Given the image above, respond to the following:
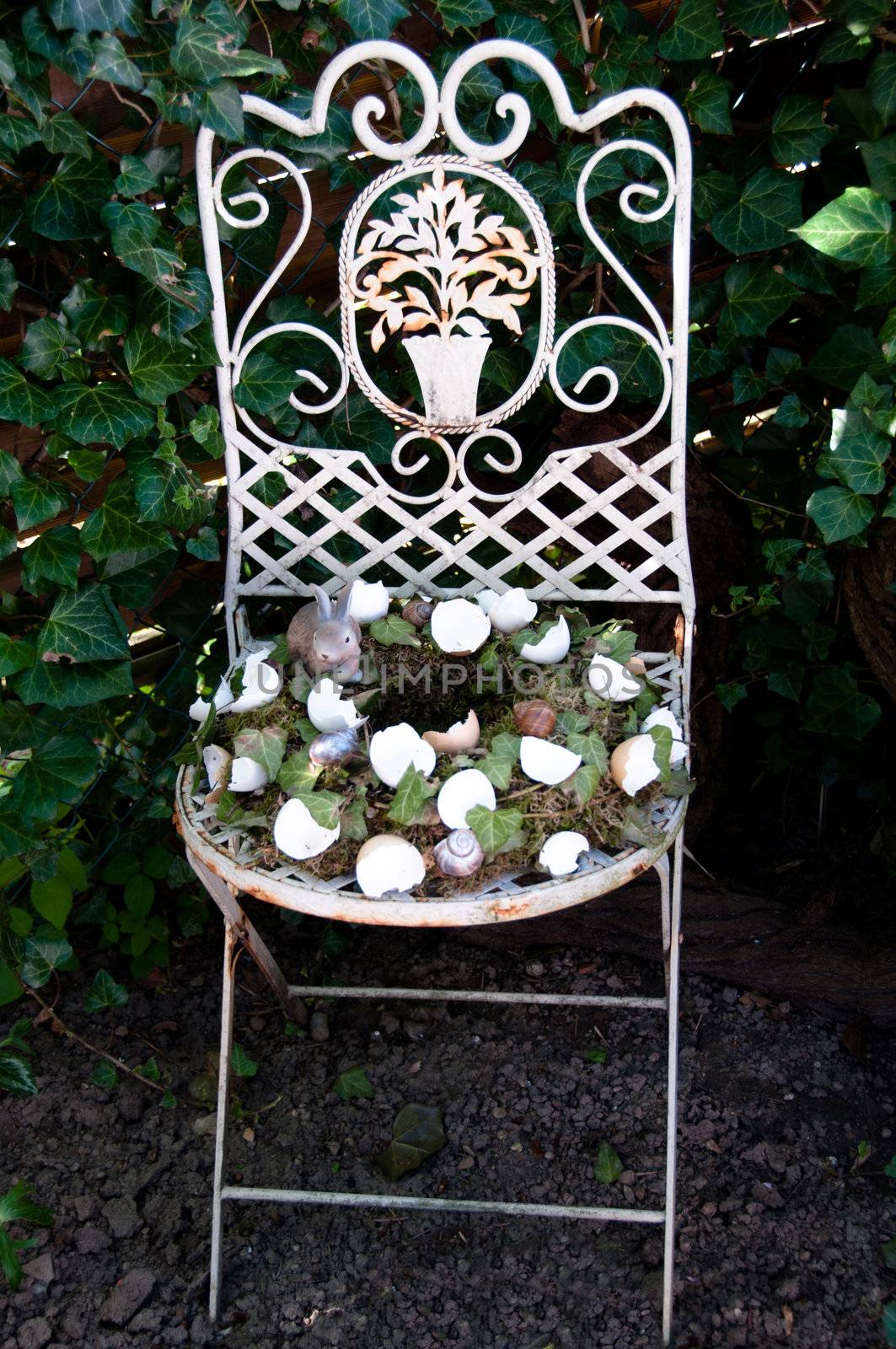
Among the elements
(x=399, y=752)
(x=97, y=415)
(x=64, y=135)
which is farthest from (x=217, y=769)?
(x=64, y=135)

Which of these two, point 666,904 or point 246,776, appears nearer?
point 246,776

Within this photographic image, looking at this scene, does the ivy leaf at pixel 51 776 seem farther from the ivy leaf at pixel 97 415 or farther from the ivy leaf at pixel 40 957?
the ivy leaf at pixel 97 415

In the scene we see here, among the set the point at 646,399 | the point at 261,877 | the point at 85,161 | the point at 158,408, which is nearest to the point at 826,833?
the point at 646,399

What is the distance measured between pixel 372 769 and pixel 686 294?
92cm

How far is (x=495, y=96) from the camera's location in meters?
1.97

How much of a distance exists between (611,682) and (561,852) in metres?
0.31

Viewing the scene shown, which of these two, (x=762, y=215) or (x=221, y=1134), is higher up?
(x=762, y=215)

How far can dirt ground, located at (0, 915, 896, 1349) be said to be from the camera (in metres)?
1.95

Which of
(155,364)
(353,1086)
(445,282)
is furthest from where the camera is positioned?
(353,1086)

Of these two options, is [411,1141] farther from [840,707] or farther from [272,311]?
[272,311]

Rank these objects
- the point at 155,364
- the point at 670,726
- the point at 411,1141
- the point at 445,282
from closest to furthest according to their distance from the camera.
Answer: the point at 670,726, the point at 445,282, the point at 155,364, the point at 411,1141

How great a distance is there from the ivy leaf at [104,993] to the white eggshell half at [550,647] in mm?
1223

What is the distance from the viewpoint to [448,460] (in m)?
2.05

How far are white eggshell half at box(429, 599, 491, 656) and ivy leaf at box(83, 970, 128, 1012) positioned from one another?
115 cm
